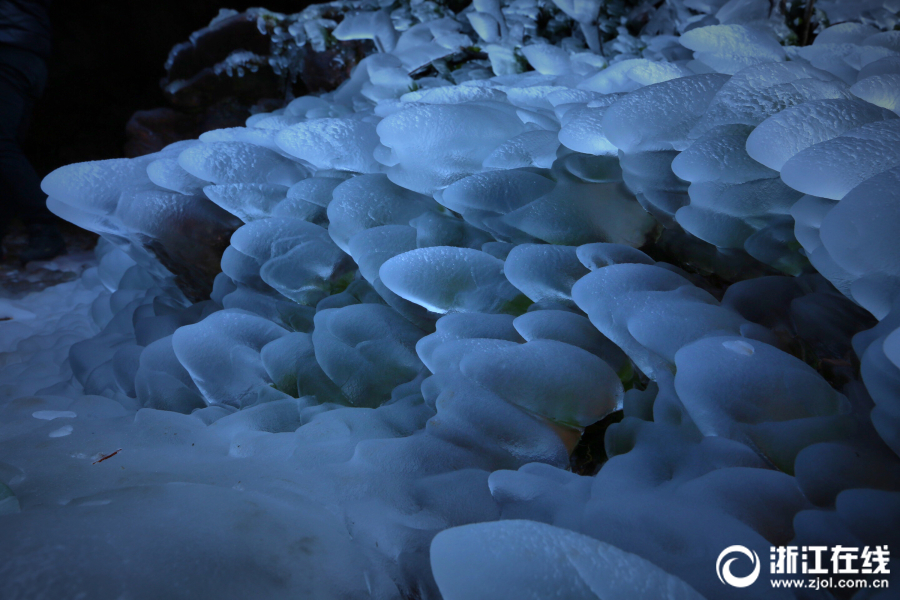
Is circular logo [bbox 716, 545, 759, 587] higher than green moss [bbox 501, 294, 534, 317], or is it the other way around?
circular logo [bbox 716, 545, 759, 587]

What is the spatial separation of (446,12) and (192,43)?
1.06 meters

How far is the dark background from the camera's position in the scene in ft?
7.59

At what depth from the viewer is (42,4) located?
1798mm

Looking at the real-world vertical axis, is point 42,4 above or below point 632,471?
above

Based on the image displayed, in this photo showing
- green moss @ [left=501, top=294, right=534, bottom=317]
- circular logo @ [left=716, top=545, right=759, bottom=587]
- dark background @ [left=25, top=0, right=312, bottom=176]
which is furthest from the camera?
dark background @ [left=25, top=0, right=312, bottom=176]

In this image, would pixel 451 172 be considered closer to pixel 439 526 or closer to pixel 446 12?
pixel 439 526

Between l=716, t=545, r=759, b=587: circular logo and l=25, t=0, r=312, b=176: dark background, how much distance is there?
2630mm

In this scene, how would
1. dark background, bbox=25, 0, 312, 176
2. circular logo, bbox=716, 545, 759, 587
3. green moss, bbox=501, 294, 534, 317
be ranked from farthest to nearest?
dark background, bbox=25, 0, 312, 176, green moss, bbox=501, 294, 534, 317, circular logo, bbox=716, 545, 759, 587

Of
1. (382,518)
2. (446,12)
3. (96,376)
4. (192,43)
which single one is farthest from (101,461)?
(192,43)

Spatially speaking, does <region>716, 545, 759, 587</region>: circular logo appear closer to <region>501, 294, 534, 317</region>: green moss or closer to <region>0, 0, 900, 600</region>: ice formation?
<region>0, 0, 900, 600</region>: ice formation

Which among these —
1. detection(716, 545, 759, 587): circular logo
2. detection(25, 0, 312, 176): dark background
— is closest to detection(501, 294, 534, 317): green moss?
detection(716, 545, 759, 587): circular logo

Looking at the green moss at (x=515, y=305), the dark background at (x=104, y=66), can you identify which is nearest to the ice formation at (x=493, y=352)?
the green moss at (x=515, y=305)

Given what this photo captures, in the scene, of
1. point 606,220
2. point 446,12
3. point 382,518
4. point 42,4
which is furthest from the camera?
point 446,12

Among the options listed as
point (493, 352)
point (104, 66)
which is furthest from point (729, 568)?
point (104, 66)
